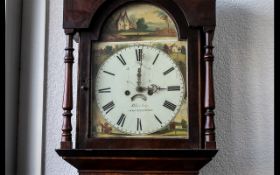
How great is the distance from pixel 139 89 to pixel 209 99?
0.43ft

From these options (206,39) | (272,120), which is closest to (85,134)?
(206,39)

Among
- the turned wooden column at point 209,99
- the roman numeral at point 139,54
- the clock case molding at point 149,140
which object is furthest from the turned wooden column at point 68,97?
Result: the turned wooden column at point 209,99

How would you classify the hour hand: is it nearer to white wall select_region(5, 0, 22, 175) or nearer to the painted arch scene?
the painted arch scene

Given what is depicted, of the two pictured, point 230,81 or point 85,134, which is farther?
point 230,81

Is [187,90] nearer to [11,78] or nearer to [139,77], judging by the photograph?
[139,77]

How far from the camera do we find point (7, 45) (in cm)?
117

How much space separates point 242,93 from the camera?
113cm

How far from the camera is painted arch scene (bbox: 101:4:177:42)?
1027 mm

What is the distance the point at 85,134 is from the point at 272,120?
0.38m

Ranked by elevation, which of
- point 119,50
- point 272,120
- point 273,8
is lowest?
point 272,120

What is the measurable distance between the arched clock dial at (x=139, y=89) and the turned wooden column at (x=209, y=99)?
47 millimetres

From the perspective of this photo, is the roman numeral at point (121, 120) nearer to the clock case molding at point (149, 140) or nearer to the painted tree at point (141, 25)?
the clock case molding at point (149, 140)

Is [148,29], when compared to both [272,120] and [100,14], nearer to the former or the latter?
[100,14]
